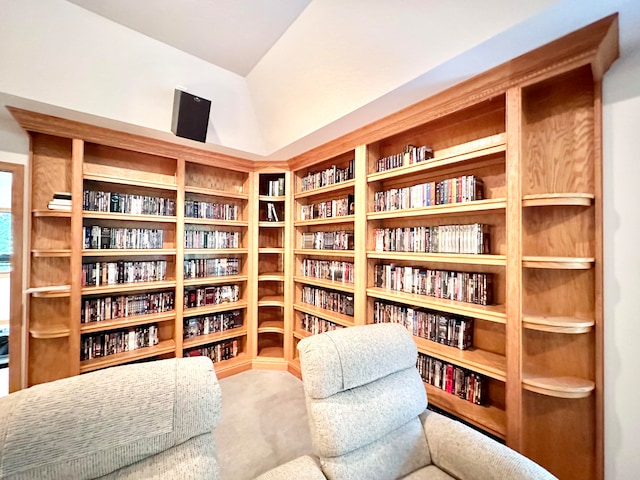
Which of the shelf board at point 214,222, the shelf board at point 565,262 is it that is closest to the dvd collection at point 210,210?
the shelf board at point 214,222

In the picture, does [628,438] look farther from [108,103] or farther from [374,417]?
[108,103]

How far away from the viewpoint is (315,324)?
9.59ft

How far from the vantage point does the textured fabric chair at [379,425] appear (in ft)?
3.83

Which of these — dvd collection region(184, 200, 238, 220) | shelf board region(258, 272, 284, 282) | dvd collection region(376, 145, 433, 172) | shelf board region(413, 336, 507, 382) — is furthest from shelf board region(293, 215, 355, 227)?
shelf board region(413, 336, 507, 382)

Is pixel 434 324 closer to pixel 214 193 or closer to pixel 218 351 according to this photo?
pixel 218 351

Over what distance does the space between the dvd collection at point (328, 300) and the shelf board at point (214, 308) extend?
0.70 meters

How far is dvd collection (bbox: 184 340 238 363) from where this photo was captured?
9.42ft

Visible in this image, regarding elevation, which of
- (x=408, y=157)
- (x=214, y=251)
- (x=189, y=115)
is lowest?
(x=214, y=251)

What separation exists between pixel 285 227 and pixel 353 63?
1.78 meters

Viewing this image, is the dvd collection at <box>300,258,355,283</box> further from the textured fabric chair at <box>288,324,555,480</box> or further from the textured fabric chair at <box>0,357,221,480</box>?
the textured fabric chair at <box>0,357,221,480</box>

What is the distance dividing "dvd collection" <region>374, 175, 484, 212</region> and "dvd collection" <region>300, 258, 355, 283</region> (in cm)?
63

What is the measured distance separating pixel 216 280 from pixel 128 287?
0.76m

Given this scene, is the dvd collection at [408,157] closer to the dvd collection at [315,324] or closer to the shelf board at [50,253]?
the dvd collection at [315,324]

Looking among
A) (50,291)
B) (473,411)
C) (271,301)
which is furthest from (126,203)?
(473,411)
